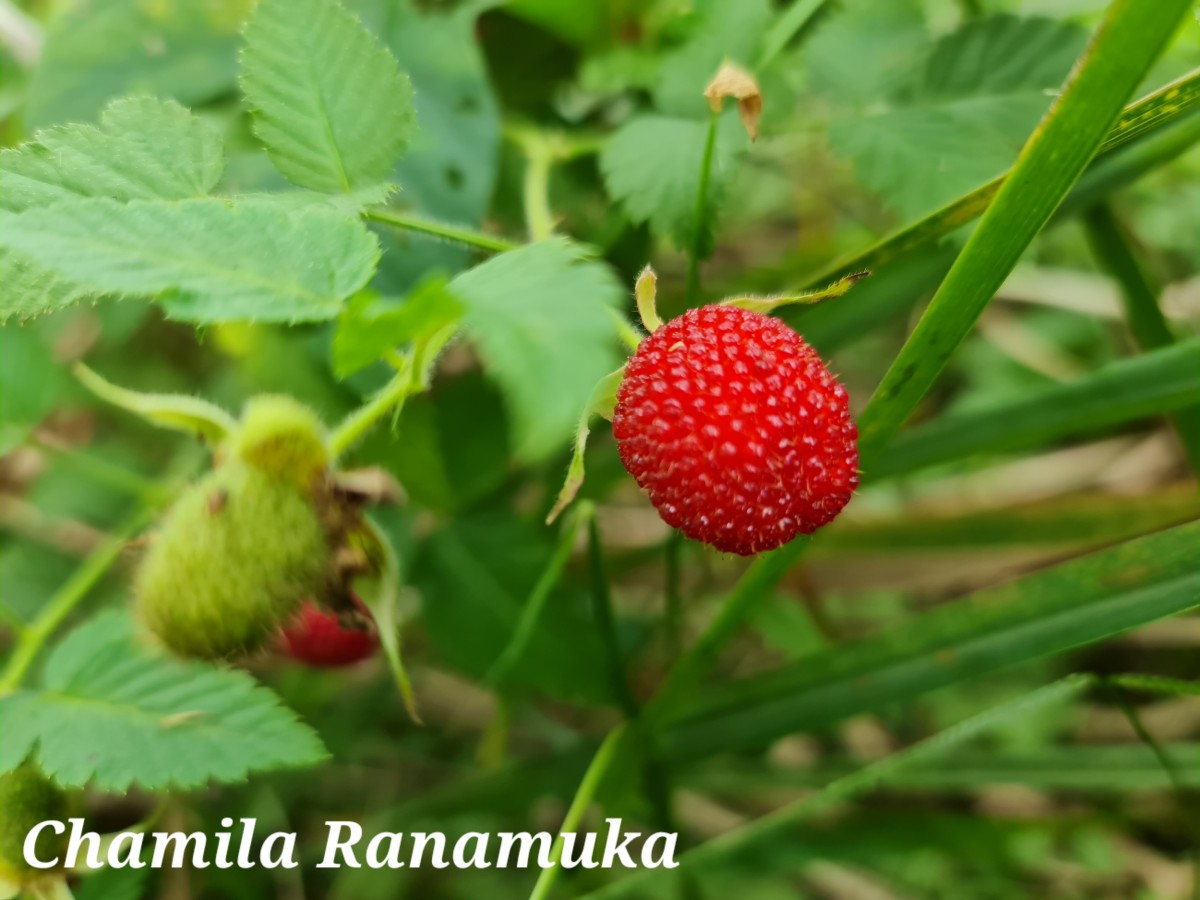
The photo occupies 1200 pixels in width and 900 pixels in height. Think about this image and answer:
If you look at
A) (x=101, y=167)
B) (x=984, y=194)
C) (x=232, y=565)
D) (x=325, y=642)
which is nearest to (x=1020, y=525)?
(x=984, y=194)

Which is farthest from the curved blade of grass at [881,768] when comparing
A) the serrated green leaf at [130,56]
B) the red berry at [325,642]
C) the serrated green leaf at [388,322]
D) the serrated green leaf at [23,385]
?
the serrated green leaf at [130,56]

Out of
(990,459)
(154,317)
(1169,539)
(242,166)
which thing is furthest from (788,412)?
(154,317)

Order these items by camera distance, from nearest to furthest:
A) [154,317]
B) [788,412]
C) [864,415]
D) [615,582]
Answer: [788,412] < [864,415] < [615,582] < [154,317]

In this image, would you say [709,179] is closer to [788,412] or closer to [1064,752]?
[788,412]

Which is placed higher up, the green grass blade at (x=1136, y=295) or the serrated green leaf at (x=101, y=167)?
the green grass blade at (x=1136, y=295)

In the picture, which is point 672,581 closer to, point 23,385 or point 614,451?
point 614,451

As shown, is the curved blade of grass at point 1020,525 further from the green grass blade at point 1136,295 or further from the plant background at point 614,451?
the green grass blade at point 1136,295
